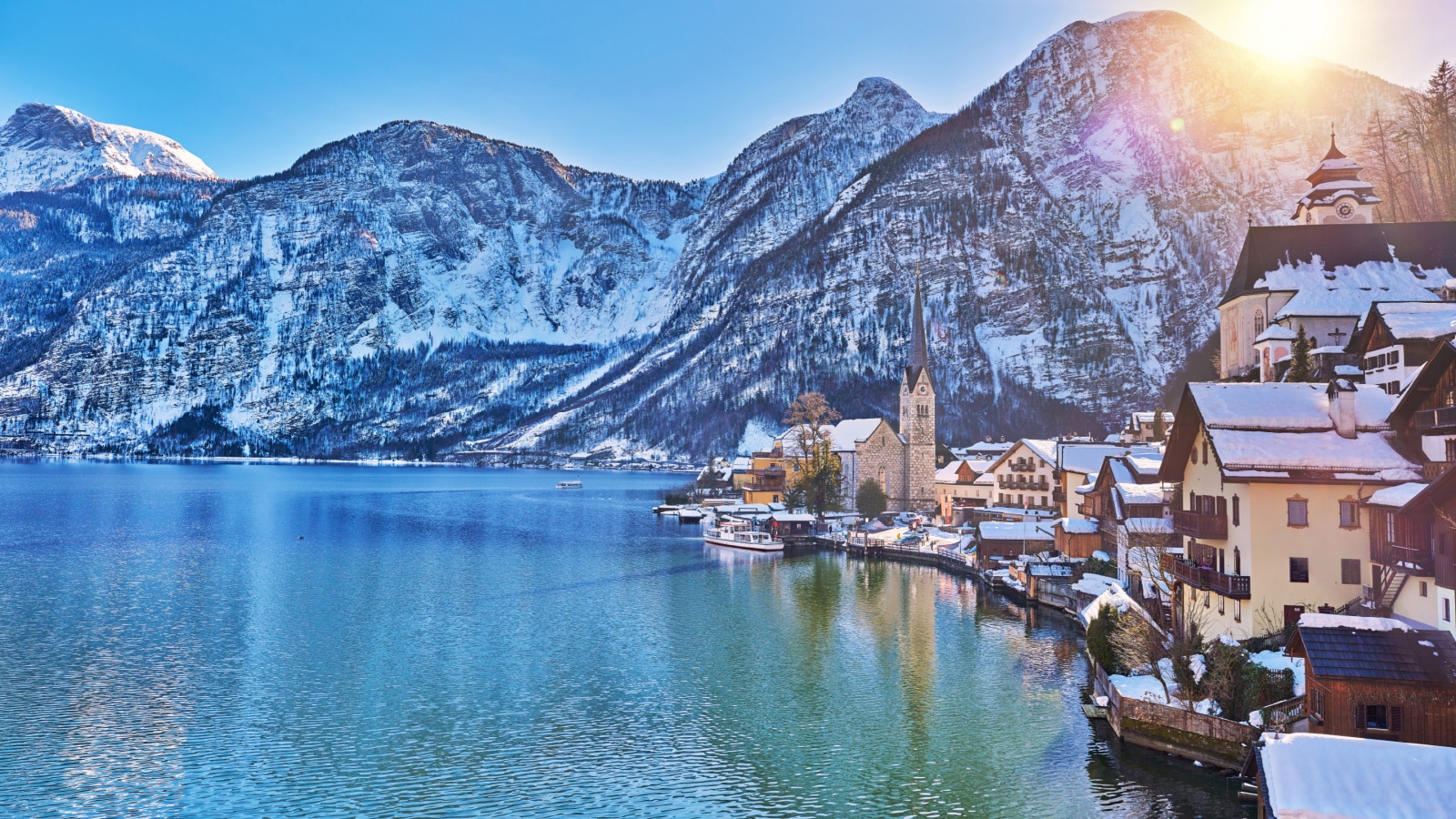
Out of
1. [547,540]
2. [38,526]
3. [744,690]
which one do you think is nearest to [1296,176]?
[547,540]

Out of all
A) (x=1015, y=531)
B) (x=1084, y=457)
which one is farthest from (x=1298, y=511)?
(x=1084, y=457)

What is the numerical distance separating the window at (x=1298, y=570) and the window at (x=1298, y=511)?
3.71 ft

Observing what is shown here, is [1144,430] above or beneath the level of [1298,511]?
above

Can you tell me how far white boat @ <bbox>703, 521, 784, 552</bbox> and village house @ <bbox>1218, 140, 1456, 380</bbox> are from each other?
131 feet

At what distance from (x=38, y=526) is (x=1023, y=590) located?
311ft

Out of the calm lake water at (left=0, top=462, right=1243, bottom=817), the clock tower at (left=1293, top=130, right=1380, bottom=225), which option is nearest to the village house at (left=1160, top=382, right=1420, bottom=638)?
the calm lake water at (left=0, top=462, right=1243, bottom=817)

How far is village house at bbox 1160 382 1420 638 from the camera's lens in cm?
3084

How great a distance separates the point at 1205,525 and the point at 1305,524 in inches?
143

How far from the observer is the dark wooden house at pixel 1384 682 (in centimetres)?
2380

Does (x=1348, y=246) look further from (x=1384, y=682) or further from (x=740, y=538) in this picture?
(x=740, y=538)

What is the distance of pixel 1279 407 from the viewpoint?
33.5 meters

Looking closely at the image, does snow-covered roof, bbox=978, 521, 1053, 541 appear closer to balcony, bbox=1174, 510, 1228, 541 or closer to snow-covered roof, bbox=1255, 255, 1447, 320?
snow-covered roof, bbox=1255, 255, 1447, 320

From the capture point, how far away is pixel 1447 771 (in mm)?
19469

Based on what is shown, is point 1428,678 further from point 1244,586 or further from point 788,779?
point 788,779
